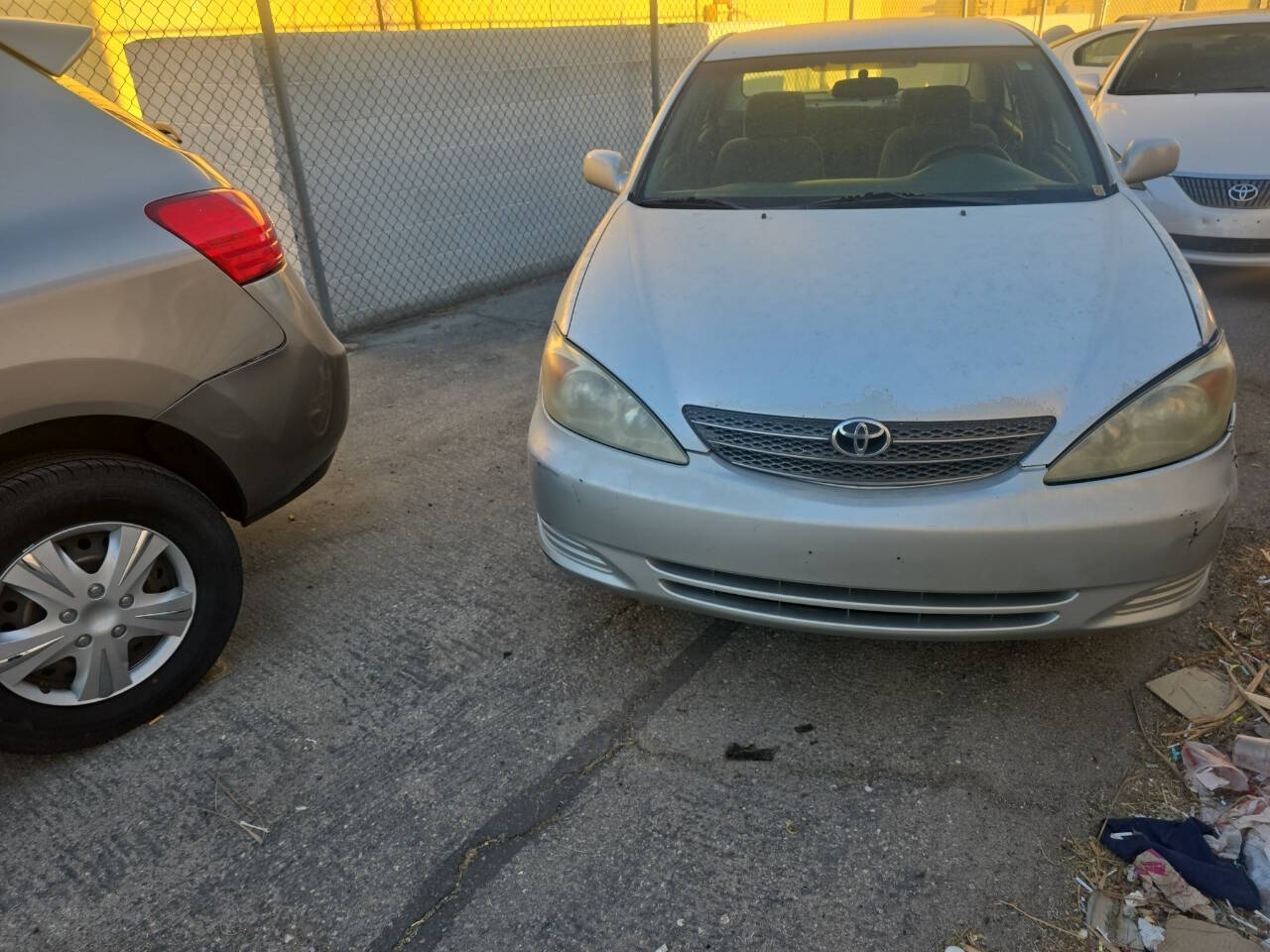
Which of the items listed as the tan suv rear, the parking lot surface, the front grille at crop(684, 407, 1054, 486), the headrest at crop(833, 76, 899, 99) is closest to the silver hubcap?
the tan suv rear

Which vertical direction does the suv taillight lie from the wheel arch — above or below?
above

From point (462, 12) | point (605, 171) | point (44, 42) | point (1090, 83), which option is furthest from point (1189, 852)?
point (462, 12)

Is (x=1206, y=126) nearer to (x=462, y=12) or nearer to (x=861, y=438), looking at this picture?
(x=861, y=438)

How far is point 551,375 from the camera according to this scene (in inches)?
100

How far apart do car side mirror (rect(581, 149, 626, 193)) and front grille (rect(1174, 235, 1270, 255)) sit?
3844 mm

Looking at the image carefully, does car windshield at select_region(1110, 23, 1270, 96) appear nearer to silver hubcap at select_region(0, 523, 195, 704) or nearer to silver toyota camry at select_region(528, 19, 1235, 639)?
silver toyota camry at select_region(528, 19, 1235, 639)

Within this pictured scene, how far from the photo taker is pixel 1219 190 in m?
5.50

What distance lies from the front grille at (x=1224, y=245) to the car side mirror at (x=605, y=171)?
3844 mm

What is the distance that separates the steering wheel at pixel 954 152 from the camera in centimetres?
324

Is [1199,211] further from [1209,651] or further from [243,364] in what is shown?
[243,364]

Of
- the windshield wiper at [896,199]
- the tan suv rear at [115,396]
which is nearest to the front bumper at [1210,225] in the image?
the windshield wiper at [896,199]

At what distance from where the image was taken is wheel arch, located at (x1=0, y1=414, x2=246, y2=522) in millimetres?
2314

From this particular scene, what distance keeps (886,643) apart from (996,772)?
21.6 inches

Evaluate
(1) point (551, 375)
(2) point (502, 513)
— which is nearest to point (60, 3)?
(2) point (502, 513)
